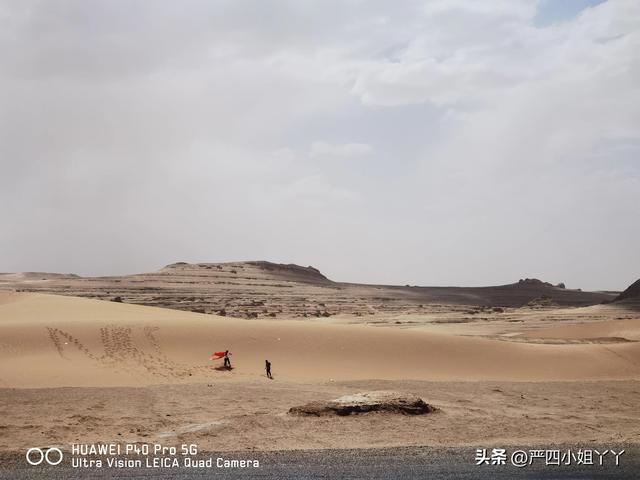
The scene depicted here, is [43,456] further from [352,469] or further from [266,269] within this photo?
[266,269]

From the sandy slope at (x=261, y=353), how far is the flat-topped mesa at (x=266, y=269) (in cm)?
4927

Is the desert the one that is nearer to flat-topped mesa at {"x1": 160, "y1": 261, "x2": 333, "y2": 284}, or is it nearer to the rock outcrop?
the rock outcrop

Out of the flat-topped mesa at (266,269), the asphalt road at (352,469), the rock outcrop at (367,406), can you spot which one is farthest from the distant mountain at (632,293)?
the asphalt road at (352,469)

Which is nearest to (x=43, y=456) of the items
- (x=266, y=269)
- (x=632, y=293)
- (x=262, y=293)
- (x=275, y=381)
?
(x=275, y=381)

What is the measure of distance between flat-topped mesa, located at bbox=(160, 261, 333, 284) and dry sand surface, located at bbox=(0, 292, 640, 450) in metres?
44.4

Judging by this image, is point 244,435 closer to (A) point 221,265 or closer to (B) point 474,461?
(B) point 474,461

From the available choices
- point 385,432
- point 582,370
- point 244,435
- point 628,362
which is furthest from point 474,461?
point 628,362

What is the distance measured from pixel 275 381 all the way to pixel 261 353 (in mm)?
4499

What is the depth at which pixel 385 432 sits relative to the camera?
13.0 meters

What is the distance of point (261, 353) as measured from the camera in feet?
79.1

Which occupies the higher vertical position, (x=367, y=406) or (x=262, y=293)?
(x=262, y=293)

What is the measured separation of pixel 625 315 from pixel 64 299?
38.8 m

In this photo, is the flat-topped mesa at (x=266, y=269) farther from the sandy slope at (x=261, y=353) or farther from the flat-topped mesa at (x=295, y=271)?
the sandy slope at (x=261, y=353)

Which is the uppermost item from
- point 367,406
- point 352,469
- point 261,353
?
point 261,353
